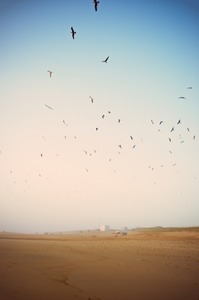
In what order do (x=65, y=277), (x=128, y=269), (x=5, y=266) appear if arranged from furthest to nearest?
(x=128, y=269)
(x=5, y=266)
(x=65, y=277)

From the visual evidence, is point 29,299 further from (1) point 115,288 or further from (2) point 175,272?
(2) point 175,272

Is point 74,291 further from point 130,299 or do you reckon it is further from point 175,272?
point 175,272

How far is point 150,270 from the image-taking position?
15.1 meters

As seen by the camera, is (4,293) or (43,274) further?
(43,274)

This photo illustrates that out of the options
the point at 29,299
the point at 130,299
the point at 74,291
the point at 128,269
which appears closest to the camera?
the point at 29,299

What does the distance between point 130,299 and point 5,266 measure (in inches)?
327

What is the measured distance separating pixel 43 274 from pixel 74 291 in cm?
352

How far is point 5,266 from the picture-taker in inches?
561

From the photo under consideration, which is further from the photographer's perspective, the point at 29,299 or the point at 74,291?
the point at 74,291

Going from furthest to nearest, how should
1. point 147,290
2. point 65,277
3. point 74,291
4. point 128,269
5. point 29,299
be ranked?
point 128,269 < point 65,277 < point 147,290 < point 74,291 < point 29,299

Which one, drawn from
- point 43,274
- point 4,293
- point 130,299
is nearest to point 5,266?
point 43,274

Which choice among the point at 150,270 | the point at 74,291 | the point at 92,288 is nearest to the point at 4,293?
the point at 74,291

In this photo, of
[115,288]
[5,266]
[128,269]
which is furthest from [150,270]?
[5,266]

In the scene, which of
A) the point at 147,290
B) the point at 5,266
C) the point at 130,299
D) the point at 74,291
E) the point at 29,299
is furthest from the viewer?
the point at 5,266
